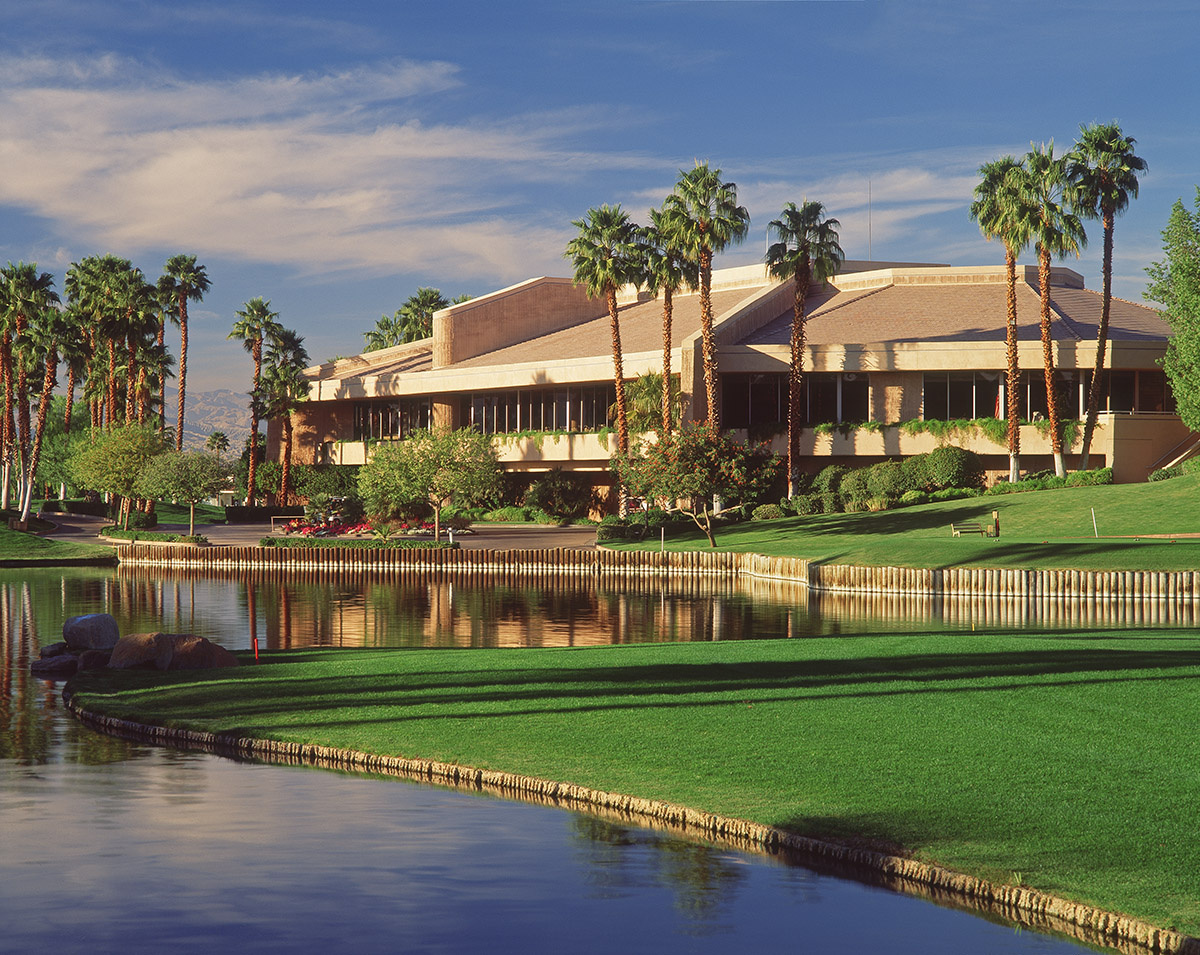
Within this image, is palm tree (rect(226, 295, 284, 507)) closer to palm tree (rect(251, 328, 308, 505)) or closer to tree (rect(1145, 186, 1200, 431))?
palm tree (rect(251, 328, 308, 505))

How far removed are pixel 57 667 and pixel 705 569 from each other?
28032 mm

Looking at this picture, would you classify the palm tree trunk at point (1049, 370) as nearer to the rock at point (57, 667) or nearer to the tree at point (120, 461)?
the tree at point (120, 461)

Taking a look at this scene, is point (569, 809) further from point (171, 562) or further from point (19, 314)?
point (19, 314)

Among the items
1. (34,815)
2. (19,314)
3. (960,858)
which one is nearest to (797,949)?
(960,858)

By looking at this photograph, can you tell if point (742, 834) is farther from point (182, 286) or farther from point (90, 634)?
point (182, 286)

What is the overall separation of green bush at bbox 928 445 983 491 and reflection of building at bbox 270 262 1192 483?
4.51ft

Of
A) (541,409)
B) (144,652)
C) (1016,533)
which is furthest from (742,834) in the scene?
(541,409)

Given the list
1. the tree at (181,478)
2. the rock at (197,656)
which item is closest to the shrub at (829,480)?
the tree at (181,478)

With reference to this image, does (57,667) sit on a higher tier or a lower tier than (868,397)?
lower

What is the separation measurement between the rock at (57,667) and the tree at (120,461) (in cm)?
4858

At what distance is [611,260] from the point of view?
65562 mm

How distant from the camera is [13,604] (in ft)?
126

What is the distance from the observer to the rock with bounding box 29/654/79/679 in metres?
22.6

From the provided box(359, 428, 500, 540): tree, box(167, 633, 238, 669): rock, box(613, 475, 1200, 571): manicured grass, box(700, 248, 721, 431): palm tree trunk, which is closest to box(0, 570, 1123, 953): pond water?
box(167, 633, 238, 669): rock
